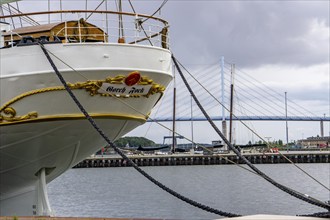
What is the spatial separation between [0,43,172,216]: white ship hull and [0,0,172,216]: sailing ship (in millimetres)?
20

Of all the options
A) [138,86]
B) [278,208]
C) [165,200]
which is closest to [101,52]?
[138,86]

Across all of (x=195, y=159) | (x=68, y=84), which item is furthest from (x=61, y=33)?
(x=195, y=159)

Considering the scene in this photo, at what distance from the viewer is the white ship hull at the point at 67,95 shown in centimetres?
1227

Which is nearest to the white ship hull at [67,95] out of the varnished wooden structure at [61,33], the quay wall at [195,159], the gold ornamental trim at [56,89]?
the gold ornamental trim at [56,89]

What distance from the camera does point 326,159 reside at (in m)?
85.6

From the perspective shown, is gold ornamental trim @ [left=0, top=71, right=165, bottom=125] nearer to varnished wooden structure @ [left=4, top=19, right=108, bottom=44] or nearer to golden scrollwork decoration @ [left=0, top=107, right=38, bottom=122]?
golden scrollwork decoration @ [left=0, top=107, right=38, bottom=122]

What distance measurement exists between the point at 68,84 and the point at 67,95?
275mm

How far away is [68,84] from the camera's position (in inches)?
484

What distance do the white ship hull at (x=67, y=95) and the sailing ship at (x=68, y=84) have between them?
0.07ft

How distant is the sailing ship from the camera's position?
12289 mm

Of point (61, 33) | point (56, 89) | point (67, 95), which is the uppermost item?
point (61, 33)

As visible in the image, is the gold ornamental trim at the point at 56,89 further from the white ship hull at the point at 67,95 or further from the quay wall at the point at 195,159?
the quay wall at the point at 195,159

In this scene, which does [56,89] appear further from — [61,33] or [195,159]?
[195,159]

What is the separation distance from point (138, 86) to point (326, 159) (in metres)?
76.6
